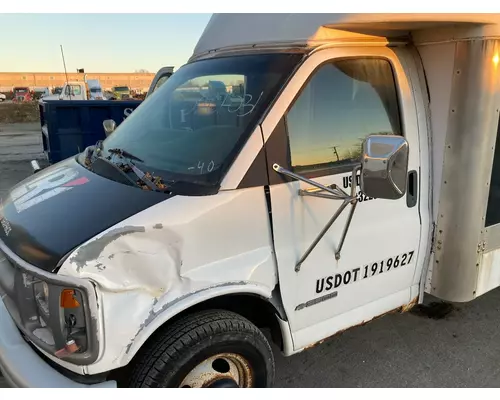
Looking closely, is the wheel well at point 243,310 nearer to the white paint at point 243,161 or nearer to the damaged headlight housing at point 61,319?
the damaged headlight housing at point 61,319

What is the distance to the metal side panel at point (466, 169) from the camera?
2844 mm

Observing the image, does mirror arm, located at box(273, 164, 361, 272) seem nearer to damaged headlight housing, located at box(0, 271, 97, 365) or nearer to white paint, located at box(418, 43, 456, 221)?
white paint, located at box(418, 43, 456, 221)

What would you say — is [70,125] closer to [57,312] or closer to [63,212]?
[63,212]

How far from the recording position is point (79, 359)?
2039 millimetres

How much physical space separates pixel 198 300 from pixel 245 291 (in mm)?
267

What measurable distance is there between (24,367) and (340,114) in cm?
212

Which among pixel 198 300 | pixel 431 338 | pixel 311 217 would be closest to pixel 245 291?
pixel 198 300

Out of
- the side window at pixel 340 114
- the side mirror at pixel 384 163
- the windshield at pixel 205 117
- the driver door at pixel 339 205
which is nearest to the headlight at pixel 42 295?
the windshield at pixel 205 117

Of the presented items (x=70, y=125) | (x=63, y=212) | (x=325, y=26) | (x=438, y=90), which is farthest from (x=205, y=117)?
(x=70, y=125)

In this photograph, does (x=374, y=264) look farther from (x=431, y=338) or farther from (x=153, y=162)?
(x=153, y=162)

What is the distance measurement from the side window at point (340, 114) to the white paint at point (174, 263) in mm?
422

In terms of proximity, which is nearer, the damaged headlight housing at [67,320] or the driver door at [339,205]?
the damaged headlight housing at [67,320]

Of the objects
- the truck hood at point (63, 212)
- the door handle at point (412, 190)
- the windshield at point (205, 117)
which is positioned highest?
the windshield at point (205, 117)

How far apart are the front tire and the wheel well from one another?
5cm
